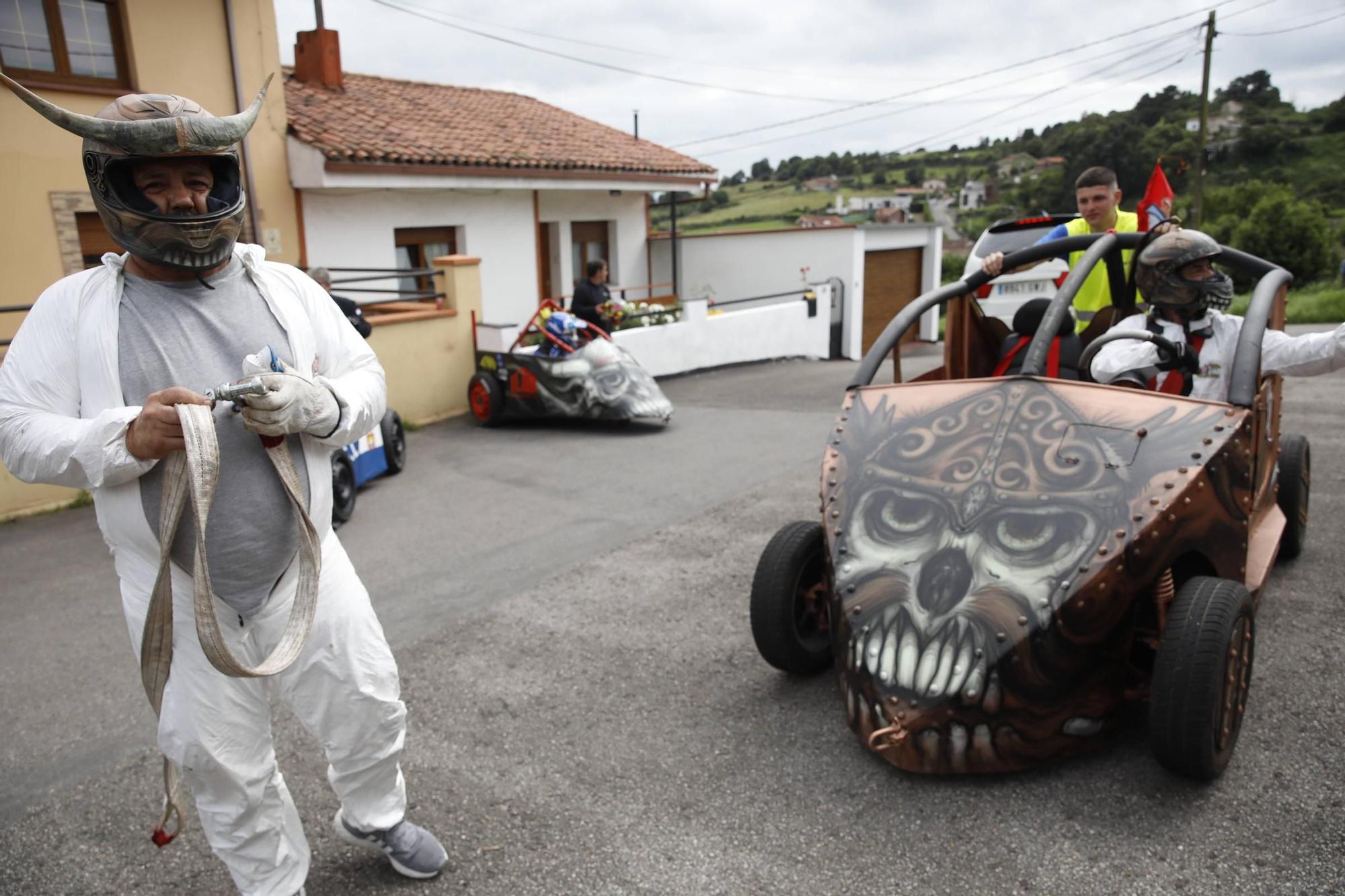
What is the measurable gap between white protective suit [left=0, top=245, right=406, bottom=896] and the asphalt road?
1.33 feet

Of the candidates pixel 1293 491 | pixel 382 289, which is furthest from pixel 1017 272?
pixel 382 289

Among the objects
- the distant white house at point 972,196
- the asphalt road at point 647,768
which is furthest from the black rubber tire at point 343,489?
the distant white house at point 972,196

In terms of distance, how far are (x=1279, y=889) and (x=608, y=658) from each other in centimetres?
231

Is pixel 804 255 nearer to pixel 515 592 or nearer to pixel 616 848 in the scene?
pixel 515 592

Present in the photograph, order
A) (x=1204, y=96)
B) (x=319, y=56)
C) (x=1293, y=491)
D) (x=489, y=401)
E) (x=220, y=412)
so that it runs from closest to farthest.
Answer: (x=220, y=412) → (x=1293, y=491) → (x=489, y=401) → (x=319, y=56) → (x=1204, y=96)

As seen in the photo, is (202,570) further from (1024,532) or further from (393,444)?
(393,444)

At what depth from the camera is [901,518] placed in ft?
9.49

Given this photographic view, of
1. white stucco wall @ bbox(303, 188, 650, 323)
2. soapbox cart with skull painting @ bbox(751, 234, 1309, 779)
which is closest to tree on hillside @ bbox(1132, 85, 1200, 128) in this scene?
white stucco wall @ bbox(303, 188, 650, 323)

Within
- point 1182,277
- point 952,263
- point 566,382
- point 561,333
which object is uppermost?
point 1182,277

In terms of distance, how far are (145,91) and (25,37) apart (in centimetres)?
125

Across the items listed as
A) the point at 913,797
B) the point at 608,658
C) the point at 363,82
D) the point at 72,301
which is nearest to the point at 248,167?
the point at 363,82

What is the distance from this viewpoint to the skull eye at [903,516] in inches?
112

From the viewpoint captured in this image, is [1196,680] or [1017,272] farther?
[1017,272]

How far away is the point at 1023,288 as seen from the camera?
406 inches
